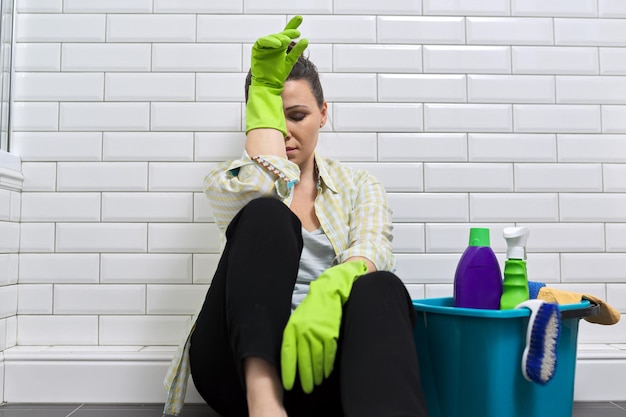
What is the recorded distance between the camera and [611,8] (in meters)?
1.48

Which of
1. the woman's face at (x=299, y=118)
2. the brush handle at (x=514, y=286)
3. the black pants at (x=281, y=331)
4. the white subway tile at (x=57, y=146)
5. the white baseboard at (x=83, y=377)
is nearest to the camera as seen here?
the black pants at (x=281, y=331)

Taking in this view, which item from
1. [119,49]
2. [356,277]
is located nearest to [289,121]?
[356,277]

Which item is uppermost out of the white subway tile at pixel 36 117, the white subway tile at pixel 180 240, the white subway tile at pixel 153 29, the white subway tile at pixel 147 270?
the white subway tile at pixel 153 29

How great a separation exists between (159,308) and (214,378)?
55cm

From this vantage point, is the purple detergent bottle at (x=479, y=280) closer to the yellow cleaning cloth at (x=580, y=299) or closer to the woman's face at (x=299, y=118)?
the yellow cleaning cloth at (x=580, y=299)

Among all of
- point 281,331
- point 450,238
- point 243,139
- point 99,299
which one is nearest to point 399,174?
point 450,238

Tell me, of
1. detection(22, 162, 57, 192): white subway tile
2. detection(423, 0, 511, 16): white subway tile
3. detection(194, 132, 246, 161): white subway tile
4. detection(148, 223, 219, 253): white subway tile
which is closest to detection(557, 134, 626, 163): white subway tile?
detection(423, 0, 511, 16): white subway tile

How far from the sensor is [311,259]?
1150 mm

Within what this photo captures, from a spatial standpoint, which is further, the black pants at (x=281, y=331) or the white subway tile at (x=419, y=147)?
the white subway tile at (x=419, y=147)

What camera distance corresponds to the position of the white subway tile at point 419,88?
144 centimetres

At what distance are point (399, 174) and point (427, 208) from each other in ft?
0.39

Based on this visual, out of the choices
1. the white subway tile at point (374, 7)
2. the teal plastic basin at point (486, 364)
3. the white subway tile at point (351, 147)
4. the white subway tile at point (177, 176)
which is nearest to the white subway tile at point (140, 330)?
the white subway tile at point (177, 176)

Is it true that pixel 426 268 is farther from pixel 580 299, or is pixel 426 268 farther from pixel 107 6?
pixel 107 6

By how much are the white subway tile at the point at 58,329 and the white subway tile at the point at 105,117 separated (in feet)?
1.66
